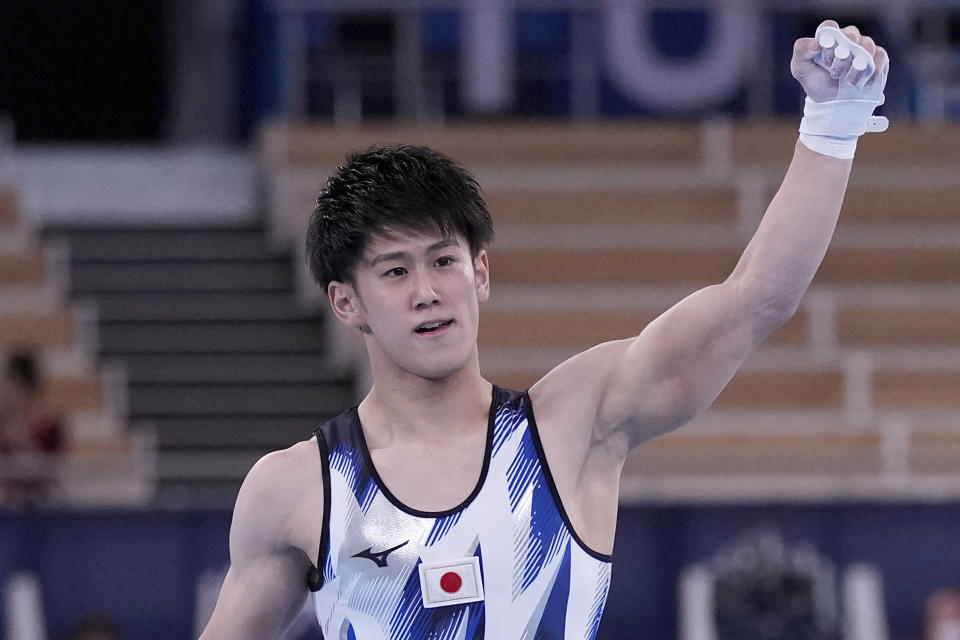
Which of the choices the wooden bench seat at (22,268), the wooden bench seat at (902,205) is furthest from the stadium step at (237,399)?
the wooden bench seat at (902,205)

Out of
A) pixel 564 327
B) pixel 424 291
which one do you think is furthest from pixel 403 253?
pixel 564 327

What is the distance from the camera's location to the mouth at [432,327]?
293 cm

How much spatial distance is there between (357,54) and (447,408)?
9.73 m

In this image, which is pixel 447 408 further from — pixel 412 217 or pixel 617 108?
pixel 617 108

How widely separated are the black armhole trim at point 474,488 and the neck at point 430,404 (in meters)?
0.02

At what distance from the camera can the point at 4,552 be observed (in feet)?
24.1

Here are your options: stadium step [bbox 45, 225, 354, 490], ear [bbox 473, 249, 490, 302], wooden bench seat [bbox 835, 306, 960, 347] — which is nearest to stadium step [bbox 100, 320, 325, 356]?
stadium step [bbox 45, 225, 354, 490]

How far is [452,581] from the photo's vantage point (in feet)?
9.43

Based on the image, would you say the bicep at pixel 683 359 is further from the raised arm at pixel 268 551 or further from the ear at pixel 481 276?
the raised arm at pixel 268 551

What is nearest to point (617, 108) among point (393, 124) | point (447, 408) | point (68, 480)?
point (393, 124)

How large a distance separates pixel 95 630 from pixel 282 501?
4479 millimetres

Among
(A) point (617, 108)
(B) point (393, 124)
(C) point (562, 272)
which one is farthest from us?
(A) point (617, 108)

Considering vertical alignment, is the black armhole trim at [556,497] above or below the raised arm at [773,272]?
below

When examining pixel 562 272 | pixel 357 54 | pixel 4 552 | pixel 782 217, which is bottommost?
pixel 4 552
